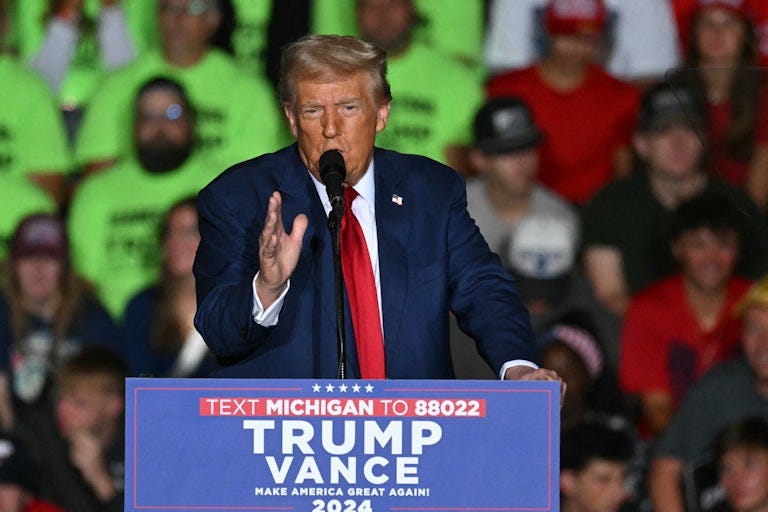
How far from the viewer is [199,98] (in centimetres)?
587

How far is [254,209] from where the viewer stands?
9.64 feet

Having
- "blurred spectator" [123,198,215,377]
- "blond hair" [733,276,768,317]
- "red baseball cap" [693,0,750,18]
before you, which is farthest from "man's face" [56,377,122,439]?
"red baseball cap" [693,0,750,18]

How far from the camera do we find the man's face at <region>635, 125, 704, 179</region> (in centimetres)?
578

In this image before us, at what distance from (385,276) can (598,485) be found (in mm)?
2880

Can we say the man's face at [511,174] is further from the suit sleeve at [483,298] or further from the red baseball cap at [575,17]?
the suit sleeve at [483,298]

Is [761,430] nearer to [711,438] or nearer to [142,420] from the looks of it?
[711,438]

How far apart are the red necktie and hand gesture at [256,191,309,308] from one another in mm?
324

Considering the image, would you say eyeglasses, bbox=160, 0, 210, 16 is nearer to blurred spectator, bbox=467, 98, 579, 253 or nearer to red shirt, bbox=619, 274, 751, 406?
blurred spectator, bbox=467, 98, 579, 253

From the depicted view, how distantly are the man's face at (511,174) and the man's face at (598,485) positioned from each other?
1.02 metres

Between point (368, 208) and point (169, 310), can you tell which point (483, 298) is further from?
point (169, 310)

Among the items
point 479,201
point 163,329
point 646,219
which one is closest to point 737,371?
point 646,219

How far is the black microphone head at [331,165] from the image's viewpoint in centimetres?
266

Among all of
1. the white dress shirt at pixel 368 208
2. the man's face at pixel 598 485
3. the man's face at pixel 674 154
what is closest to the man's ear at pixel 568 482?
the man's face at pixel 598 485

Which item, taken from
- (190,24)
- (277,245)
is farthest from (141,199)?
(277,245)
